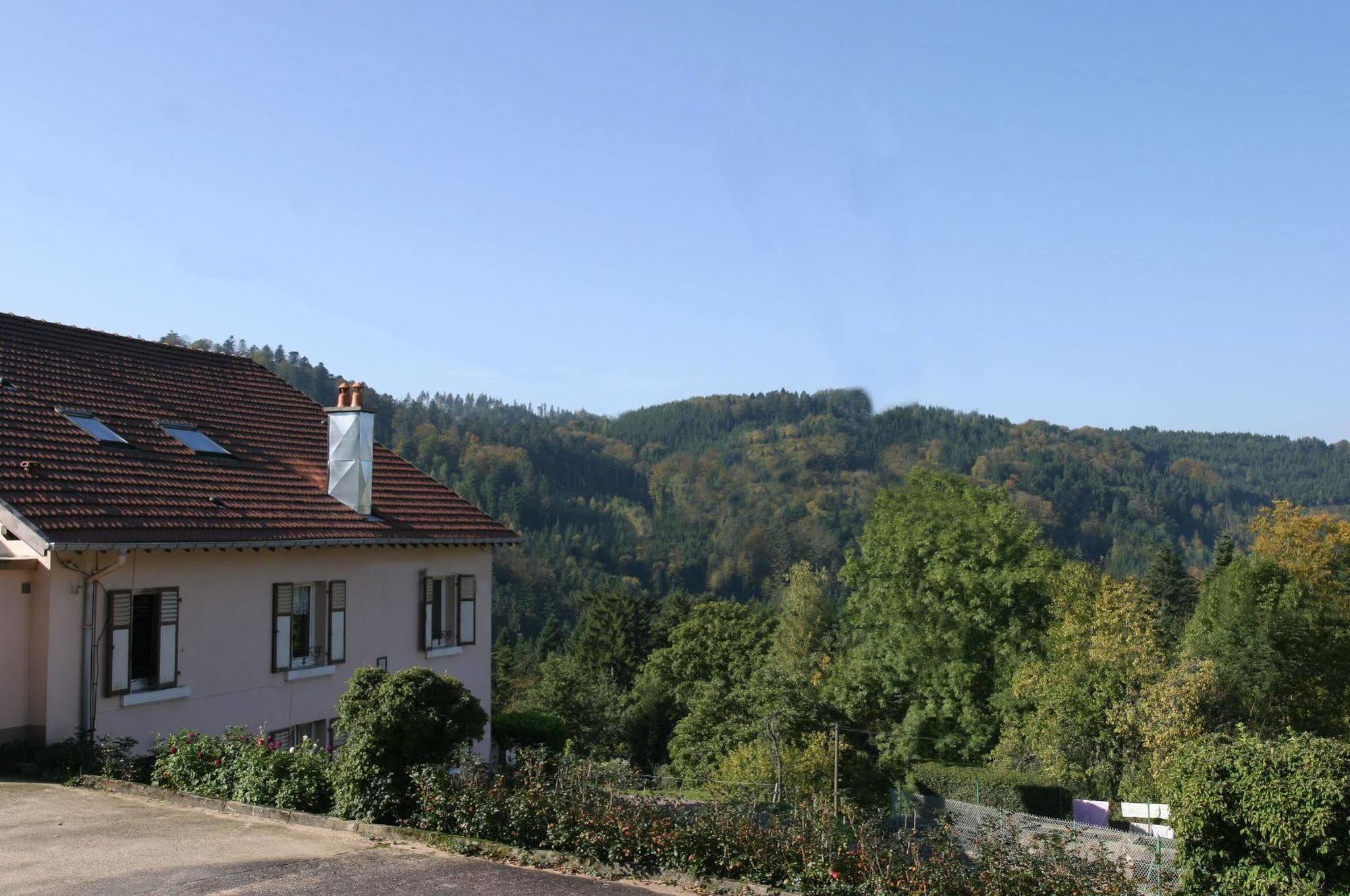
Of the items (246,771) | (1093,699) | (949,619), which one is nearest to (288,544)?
(246,771)

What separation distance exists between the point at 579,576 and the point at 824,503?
3835 cm

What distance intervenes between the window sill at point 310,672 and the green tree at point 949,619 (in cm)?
2675

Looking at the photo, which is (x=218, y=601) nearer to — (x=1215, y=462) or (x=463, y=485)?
(x=463, y=485)

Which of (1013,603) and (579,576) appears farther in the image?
(579,576)

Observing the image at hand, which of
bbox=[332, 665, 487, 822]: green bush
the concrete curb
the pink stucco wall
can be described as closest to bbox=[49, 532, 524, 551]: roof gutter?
the pink stucco wall

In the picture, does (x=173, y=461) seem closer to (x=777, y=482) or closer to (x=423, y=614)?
(x=423, y=614)

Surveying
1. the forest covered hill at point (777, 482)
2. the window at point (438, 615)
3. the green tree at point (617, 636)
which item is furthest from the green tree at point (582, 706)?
the forest covered hill at point (777, 482)

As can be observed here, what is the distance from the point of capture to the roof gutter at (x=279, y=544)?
44.5 ft

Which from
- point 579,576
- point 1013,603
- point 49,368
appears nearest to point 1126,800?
point 1013,603

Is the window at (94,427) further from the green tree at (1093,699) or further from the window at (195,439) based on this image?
the green tree at (1093,699)

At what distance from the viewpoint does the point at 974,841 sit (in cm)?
878

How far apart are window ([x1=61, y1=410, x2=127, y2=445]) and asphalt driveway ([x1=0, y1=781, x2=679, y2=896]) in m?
6.79

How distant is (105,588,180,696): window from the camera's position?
14.7m

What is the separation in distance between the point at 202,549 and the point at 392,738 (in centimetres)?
651
